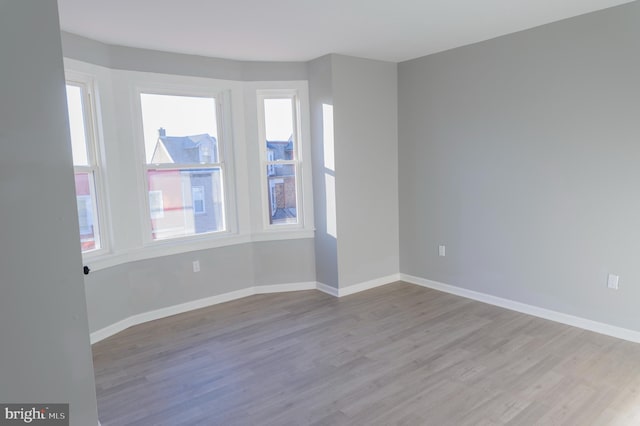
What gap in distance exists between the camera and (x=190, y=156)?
162 inches

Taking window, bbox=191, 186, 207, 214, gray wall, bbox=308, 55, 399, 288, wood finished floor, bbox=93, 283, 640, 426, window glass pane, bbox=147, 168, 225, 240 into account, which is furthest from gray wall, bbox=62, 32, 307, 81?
wood finished floor, bbox=93, 283, 640, 426

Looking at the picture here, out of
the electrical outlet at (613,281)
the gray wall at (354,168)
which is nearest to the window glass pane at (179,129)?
the gray wall at (354,168)

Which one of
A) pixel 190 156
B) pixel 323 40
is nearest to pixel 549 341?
pixel 323 40

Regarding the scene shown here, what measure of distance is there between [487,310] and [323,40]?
300cm

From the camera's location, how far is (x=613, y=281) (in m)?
3.19

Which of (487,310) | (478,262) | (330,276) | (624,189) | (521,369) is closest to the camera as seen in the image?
(521,369)

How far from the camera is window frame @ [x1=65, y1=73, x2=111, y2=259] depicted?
3.41 m

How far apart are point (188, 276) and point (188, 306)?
317mm

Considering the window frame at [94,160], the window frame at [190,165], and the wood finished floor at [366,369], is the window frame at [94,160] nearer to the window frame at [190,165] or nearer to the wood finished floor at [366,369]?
the window frame at [190,165]

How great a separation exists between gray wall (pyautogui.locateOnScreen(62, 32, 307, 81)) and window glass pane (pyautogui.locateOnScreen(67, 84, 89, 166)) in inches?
11.8

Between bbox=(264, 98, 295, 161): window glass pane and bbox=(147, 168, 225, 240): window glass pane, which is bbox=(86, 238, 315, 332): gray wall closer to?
bbox=(147, 168, 225, 240): window glass pane

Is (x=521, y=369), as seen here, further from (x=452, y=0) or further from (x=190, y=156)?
(x=190, y=156)

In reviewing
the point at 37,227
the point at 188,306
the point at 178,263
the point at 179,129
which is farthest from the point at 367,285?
the point at 37,227

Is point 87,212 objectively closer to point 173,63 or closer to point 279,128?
point 173,63
